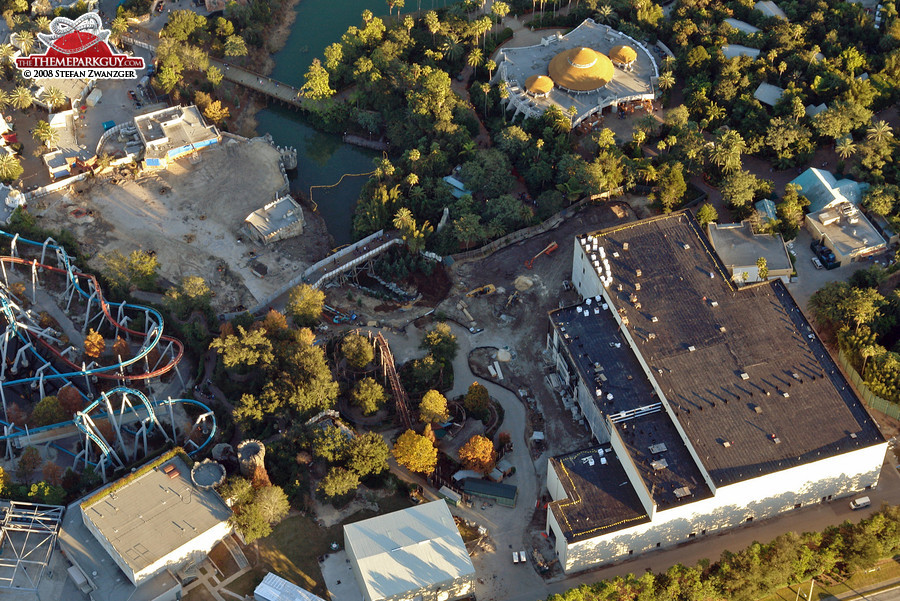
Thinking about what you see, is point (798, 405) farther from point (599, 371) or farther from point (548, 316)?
point (548, 316)

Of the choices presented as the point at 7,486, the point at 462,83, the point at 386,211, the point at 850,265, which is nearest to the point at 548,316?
the point at 386,211

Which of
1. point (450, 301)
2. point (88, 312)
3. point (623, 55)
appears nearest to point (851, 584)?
point (450, 301)

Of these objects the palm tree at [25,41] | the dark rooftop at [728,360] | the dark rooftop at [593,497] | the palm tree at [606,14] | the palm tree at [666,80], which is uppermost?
the palm tree at [606,14]

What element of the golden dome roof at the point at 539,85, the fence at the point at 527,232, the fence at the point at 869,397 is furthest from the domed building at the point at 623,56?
the fence at the point at 869,397

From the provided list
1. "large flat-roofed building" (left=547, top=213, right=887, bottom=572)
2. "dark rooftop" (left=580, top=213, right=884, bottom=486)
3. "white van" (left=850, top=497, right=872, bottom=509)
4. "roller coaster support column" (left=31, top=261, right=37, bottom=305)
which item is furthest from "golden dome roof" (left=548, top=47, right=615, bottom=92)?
"roller coaster support column" (left=31, top=261, right=37, bottom=305)

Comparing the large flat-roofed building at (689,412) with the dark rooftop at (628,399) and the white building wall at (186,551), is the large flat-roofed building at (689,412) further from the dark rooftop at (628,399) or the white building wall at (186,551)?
the white building wall at (186,551)
